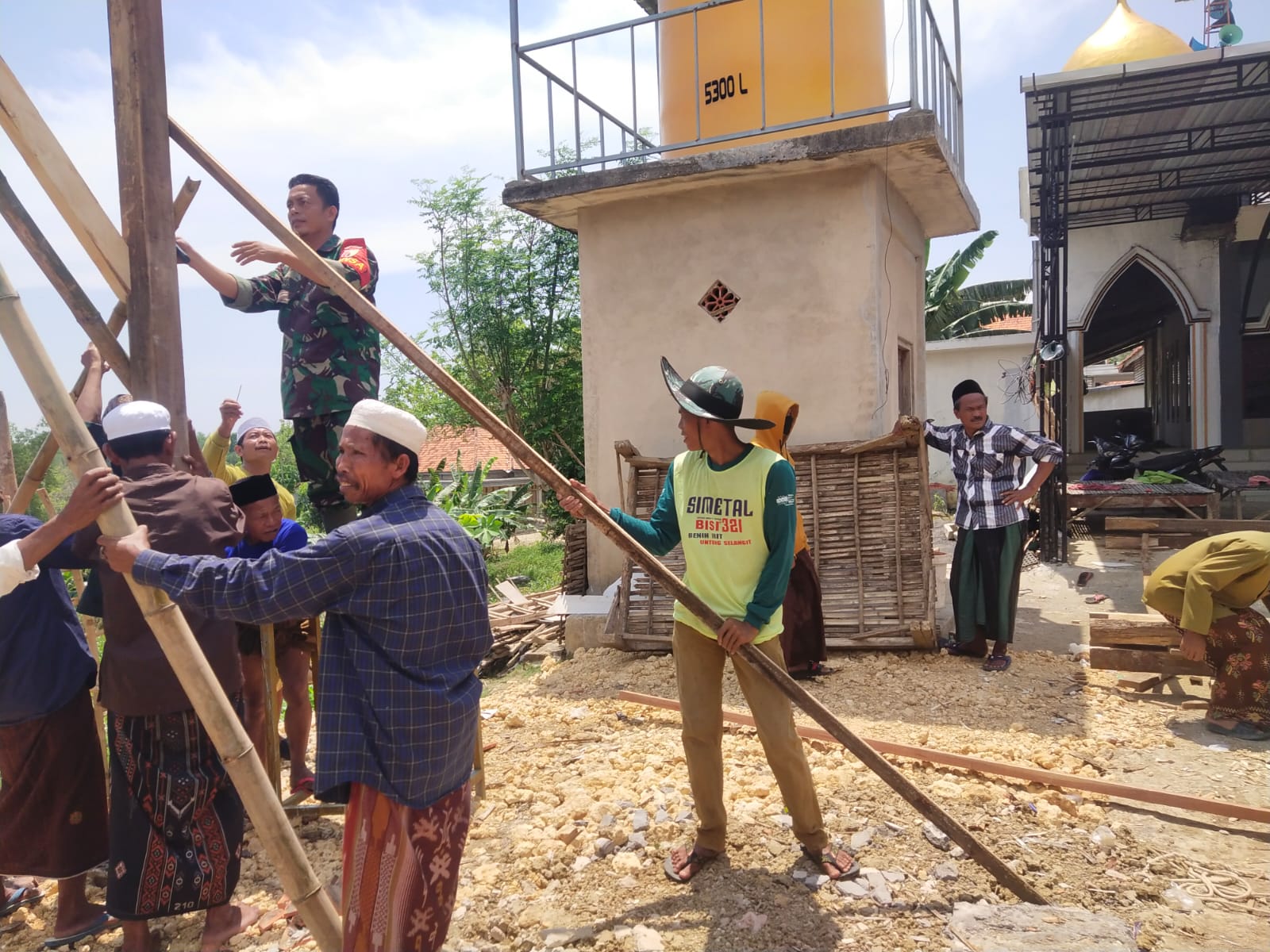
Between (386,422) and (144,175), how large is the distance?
47.2 inches

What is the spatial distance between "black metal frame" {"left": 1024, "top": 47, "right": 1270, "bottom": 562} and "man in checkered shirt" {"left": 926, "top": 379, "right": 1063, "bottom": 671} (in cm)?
516

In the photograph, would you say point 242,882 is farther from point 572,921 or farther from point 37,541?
point 37,541

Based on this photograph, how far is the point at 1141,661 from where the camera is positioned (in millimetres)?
5730

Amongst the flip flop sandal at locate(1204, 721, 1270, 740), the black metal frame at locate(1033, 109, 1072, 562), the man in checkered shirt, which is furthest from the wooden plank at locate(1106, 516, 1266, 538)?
the flip flop sandal at locate(1204, 721, 1270, 740)

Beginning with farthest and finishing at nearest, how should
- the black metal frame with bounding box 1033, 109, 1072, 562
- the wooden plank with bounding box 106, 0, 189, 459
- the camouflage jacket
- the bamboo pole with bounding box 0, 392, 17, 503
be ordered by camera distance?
the black metal frame with bounding box 1033, 109, 1072, 562
the bamboo pole with bounding box 0, 392, 17, 503
the camouflage jacket
the wooden plank with bounding box 106, 0, 189, 459

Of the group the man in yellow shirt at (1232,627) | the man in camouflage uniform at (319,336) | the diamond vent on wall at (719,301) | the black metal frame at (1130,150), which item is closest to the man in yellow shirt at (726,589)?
the man in camouflage uniform at (319,336)

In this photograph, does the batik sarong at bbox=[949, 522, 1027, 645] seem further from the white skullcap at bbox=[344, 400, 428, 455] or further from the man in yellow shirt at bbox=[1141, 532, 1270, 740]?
the white skullcap at bbox=[344, 400, 428, 455]

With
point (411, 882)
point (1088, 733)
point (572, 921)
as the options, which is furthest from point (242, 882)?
point (1088, 733)

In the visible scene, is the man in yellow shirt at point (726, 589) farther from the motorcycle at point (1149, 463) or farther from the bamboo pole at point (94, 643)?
the motorcycle at point (1149, 463)

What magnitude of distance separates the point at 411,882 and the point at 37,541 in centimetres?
136

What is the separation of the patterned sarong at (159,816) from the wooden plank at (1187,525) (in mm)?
8863

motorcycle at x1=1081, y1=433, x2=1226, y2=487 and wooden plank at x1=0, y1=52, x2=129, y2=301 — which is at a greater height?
wooden plank at x1=0, y1=52, x2=129, y2=301

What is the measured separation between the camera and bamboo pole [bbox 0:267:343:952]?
6.93 feet

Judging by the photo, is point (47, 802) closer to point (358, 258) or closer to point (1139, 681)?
point (358, 258)
